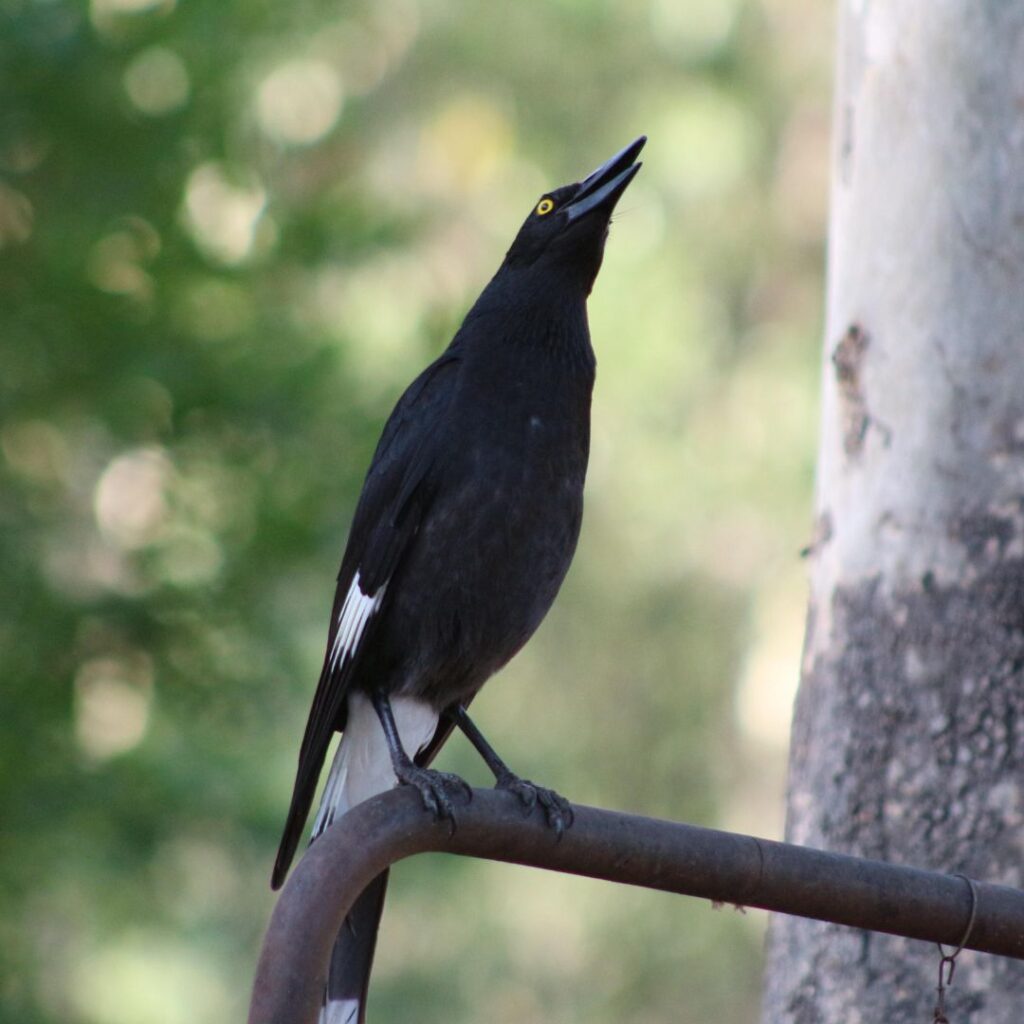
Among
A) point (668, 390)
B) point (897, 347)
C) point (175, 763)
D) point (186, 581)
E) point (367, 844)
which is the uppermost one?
point (668, 390)

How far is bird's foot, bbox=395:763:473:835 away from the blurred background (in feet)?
7.83

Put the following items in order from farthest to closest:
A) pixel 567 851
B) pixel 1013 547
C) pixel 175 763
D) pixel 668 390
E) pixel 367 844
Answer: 1. pixel 668 390
2. pixel 175 763
3. pixel 1013 547
4. pixel 567 851
5. pixel 367 844

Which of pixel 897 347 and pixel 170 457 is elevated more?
pixel 170 457

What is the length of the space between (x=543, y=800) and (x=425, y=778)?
0.78 ft

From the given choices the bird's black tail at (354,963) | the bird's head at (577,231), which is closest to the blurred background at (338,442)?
the bird's head at (577,231)

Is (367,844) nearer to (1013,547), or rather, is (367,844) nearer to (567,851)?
(567,851)

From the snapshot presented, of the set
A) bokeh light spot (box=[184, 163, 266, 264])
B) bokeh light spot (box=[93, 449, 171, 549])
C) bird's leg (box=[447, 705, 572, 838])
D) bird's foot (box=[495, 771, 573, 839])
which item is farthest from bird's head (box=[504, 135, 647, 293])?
bokeh light spot (box=[93, 449, 171, 549])

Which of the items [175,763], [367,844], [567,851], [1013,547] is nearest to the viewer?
[367,844]

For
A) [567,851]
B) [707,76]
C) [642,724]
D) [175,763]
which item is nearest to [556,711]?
[642,724]

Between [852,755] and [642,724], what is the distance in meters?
6.25

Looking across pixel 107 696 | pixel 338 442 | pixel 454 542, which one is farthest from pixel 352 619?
pixel 107 696

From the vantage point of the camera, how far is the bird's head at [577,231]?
9.85 ft

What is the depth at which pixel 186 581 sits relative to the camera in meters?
4.65

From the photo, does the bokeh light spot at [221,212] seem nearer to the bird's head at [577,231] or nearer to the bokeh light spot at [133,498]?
the bokeh light spot at [133,498]
